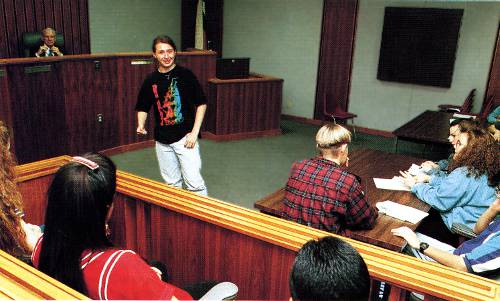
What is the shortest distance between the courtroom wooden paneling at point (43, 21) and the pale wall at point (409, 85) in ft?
15.1

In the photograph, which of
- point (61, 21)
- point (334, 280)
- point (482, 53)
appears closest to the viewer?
point (334, 280)

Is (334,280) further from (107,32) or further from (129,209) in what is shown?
(107,32)

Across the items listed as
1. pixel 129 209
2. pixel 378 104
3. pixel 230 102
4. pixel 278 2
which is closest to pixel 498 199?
pixel 129 209

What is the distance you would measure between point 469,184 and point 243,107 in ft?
14.7

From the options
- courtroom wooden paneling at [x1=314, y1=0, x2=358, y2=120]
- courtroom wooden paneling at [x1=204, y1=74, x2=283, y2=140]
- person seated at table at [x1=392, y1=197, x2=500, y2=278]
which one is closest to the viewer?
person seated at table at [x1=392, y1=197, x2=500, y2=278]

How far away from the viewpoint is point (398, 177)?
3.19 meters

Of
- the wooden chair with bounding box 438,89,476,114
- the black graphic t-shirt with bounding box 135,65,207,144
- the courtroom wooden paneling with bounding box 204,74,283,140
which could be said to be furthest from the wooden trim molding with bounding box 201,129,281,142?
the black graphic t-shirt with bounding box 135,65,207,144

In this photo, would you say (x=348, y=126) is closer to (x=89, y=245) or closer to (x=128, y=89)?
(x=128, y=89)

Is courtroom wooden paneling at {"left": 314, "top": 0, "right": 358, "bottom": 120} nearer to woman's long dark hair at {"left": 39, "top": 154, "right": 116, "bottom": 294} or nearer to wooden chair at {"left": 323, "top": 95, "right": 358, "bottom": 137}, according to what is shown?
wooden chair at {"left": 323, "top": 95, "right": 358, "bottom": 137}

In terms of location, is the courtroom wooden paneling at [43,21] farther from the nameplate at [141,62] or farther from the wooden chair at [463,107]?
the wooden chair at [463,107]

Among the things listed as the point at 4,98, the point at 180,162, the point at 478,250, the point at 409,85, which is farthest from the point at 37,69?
the point at 409,85

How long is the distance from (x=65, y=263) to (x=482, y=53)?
6674mm

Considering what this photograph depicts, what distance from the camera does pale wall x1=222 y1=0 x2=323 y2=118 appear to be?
26.1ft

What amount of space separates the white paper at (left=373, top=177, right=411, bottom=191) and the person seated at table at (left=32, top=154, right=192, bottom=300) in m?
2.02
